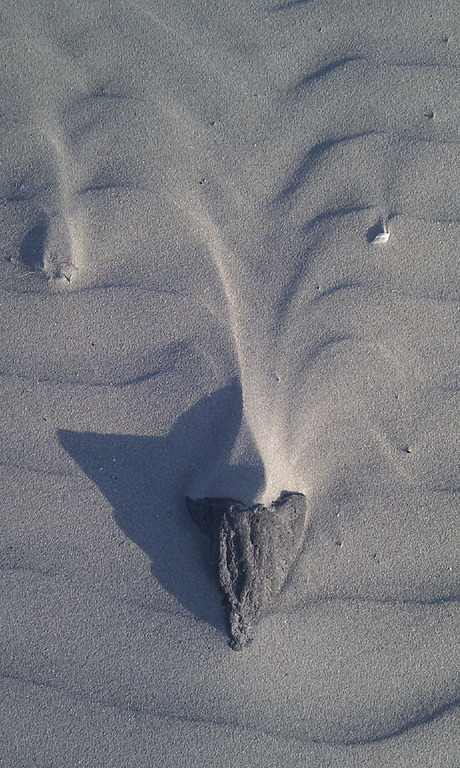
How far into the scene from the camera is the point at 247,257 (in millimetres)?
1979

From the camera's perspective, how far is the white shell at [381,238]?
6.43ft

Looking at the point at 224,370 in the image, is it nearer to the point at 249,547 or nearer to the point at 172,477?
the point at 172,477

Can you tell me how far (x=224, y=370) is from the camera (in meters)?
1.94

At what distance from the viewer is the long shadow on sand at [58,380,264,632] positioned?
6.28 ft

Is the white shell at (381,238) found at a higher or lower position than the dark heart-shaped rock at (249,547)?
higher

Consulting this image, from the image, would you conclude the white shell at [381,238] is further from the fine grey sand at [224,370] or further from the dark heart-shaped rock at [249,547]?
the dark heart-shaped rock at [249,547]

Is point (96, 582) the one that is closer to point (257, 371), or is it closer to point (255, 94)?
point (257, 371)

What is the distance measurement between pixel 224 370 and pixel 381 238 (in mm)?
848

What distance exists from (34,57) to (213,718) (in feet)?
9.40

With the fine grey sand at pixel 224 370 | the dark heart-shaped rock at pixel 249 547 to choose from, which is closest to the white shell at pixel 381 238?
the fine grey sand at pixel 224 370

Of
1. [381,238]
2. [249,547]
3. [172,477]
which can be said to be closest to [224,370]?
[172,477]

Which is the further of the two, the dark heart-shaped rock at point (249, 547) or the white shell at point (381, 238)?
the white shell at point (381, 238)

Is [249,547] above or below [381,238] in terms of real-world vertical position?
below

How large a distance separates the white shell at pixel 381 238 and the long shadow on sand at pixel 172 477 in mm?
837
